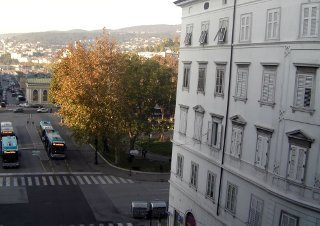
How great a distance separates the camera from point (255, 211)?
2345cm

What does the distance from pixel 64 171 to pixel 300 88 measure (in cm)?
4193

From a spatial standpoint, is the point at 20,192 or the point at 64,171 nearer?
the point at 20,192

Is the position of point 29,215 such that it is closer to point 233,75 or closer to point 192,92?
point 192,92

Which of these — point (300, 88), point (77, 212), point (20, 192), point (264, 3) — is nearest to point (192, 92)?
point (264, 3)

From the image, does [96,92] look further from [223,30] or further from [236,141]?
[236,141]

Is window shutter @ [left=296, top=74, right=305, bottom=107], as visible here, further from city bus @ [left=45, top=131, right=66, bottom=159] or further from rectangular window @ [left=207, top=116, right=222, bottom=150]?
city bus @ [left=45, top=131, right=66, bottom=159]

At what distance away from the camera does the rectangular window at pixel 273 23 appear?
2172cm

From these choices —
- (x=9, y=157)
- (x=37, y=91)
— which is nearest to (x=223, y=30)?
(x=9, y=157)

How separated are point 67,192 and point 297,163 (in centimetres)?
3243

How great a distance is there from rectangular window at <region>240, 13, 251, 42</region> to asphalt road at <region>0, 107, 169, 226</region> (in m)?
21.3

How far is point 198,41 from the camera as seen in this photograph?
31031mm

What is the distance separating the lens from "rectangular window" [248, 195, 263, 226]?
2306 centimetres

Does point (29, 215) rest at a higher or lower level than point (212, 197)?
lower

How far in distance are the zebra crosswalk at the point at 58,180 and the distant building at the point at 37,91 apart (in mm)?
81277
